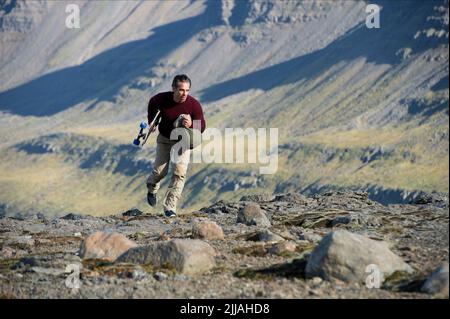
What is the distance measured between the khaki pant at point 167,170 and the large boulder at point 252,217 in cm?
238

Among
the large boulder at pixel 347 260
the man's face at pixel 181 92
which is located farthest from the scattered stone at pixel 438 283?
the man's face at pixel 181 92

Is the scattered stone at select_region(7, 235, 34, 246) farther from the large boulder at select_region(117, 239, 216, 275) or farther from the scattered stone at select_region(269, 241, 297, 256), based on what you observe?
the scattered stone at select_region(269, 241, 297, 256)

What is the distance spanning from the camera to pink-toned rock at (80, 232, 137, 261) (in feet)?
70.3

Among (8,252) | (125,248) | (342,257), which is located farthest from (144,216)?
(342,257)

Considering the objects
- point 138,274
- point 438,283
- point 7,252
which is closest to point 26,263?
point 7,252

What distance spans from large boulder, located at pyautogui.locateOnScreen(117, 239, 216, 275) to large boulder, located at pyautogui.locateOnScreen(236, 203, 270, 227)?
9107 millimetres

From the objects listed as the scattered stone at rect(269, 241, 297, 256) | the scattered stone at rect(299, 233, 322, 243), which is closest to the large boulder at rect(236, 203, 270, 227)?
the scattered stone at rect(299, 233, 322, 243)

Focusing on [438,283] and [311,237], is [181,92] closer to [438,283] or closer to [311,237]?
[311,237]

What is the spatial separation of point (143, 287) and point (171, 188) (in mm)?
10875

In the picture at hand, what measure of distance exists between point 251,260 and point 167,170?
858 centimetres

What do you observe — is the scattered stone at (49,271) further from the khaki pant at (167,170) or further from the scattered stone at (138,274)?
the khaki pant at (167,170)
